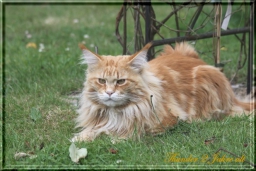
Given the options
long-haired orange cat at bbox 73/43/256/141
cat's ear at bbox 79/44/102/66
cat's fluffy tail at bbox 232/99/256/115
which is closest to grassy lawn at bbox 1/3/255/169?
long-haired orange cat at bbox 73/43/256/141

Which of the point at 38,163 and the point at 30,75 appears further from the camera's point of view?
the point at 30,75

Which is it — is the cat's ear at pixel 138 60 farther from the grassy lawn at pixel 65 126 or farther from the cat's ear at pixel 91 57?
the grassy lawn at pixel 65 126

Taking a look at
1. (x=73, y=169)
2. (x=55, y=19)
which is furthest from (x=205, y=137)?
(x=55, y=19)

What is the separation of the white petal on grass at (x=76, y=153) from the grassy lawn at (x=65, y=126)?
0.04m

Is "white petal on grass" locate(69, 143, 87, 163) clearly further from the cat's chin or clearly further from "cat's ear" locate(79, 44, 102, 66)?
"cat's ear" locate(79, 44, 102, 66)

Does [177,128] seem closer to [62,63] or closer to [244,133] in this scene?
[244,133]

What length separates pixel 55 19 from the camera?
901cm

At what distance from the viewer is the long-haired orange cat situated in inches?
148

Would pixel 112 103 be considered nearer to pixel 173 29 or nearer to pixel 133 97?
pixel 133 97

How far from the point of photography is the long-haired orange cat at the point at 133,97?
3.77 metres

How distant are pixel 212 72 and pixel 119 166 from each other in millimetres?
1955

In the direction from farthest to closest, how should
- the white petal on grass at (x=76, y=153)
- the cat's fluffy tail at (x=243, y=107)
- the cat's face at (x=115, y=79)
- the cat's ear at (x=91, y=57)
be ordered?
1. the cat's fluffy tail at (x=243, y=107)
2. the cat's ear at (x=91, y=57)
3. the cat's face at (x=115, y=79)
4. the white petal on grass at (x=76, y=153)

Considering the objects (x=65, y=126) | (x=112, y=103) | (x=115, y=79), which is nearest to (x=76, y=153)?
(x=112, y=103)

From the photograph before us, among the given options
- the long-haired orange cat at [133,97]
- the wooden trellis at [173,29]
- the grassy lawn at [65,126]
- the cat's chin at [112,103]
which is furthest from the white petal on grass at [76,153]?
the wooden trellis at [173,29]
